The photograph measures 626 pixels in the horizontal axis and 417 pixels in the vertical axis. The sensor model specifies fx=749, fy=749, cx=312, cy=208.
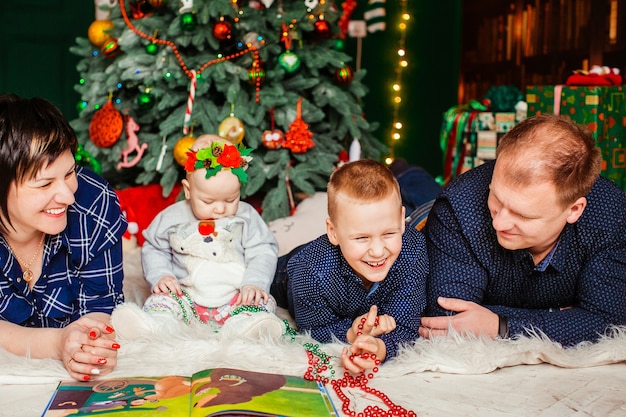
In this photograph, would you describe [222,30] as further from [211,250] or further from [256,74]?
[211,250]

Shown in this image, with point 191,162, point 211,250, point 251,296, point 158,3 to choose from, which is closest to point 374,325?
point 251,296

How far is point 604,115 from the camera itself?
127 inches

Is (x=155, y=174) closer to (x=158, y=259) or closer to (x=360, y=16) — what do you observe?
(x=158, y=259)

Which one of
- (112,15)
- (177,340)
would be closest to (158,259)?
(177,340)

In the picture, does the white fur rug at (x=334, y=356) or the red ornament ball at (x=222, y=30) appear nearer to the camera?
the white fur rug at (x=334, y=356)

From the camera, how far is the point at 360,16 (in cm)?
491

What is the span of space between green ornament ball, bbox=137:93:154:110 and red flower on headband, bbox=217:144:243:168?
3.89 ft

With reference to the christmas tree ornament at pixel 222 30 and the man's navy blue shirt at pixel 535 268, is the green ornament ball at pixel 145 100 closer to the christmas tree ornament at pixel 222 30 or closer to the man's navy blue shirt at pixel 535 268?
the christmas tree ornament at pixel 222 30

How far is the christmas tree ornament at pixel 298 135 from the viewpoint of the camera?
3.38 m

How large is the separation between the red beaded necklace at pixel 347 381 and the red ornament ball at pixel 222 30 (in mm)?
1726

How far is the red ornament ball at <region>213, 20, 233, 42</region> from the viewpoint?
3244 millimetres

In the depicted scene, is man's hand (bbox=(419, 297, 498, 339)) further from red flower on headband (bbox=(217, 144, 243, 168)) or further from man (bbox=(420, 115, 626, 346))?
red flower on headband (bbox=(217, 144, 243, 168))

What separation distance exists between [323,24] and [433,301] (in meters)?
1.77

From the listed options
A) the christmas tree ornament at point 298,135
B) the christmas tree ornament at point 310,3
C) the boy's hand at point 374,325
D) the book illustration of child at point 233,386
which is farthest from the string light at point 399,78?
the book illustration of child at point 233,386
